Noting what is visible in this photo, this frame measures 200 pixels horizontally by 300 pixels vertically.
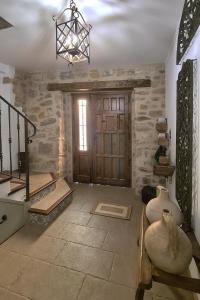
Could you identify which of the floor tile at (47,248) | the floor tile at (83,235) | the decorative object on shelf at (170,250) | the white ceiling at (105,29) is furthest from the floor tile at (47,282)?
the white ceiling at (105,29)

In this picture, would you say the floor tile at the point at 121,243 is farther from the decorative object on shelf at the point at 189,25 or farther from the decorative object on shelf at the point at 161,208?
the decorative object on shelf at the point at 189,25

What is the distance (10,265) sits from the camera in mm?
1810

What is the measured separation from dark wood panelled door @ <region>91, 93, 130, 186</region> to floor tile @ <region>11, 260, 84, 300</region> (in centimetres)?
253

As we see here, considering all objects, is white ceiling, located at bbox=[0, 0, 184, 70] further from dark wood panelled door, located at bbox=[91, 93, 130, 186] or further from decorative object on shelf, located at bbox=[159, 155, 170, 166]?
decorative object on shelf, located at bbox=[159, 155, 170, 166]

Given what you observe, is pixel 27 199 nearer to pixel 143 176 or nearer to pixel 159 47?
pixel 143 176

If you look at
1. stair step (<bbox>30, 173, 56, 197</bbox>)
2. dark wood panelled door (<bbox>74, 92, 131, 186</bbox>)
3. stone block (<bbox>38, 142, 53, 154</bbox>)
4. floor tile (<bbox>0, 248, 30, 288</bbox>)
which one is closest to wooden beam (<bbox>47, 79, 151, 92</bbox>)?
dark wood panelled door (<bbox>74, 92, 131, 186</bbox>)

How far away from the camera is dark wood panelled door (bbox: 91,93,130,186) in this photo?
3947mm

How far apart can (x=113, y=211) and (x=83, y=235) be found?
31.0 inches

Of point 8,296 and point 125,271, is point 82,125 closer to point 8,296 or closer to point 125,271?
point 125,271

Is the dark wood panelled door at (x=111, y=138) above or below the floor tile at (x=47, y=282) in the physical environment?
above

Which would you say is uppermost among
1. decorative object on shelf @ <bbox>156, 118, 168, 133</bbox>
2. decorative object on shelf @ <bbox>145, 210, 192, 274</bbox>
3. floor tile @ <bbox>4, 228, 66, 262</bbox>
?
decorative object on shelf @ <bbox>156, 118, 168, 133</bbox>

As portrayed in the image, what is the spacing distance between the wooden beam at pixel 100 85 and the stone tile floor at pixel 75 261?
2.33m

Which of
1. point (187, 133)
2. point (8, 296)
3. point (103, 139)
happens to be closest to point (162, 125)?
point (103, 139)

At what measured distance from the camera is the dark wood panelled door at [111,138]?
155 inches
